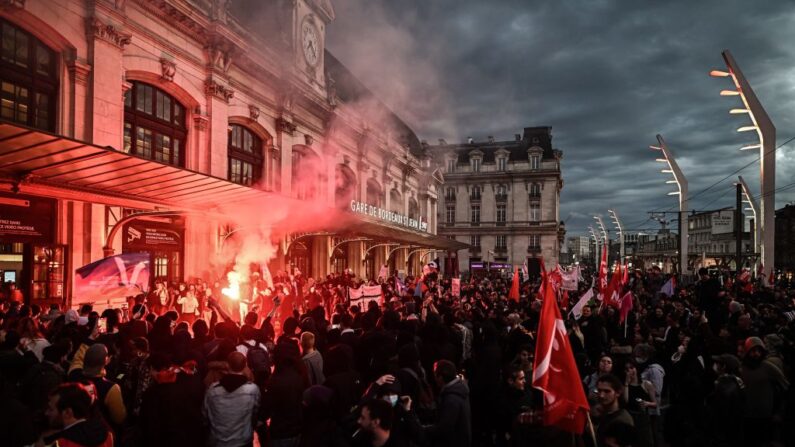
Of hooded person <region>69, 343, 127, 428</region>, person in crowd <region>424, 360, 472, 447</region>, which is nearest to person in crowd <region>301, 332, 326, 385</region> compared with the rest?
person in crowd <region>424, 360, 472, 447</region>

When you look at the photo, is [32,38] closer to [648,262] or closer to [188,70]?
[188,70]

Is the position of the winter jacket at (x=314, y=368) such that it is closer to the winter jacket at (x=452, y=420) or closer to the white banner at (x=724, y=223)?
the winter jacket at (x=452, y=420)

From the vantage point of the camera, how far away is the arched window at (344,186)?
31.4 metres

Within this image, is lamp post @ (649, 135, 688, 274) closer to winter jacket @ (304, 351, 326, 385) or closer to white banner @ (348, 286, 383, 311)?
white banner @ (348, 286, 383, 311)

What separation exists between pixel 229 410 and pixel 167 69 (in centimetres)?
1561

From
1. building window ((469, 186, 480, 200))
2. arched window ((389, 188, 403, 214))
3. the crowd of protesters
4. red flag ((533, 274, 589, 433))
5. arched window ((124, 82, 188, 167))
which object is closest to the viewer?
the crowd of protesters

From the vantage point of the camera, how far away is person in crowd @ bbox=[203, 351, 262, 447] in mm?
4648

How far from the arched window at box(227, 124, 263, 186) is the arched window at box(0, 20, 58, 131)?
7.80 metres

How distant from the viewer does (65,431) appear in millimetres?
3590

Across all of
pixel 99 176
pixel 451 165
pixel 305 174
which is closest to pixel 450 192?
pixel 451 165

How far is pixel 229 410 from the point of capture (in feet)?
15.3

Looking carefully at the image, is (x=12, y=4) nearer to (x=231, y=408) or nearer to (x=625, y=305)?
(x=231, y=408)

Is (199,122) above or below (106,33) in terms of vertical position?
below

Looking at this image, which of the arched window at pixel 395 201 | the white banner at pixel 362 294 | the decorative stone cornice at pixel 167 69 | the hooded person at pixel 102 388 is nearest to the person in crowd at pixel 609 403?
the hooded person at pixel 102 388
